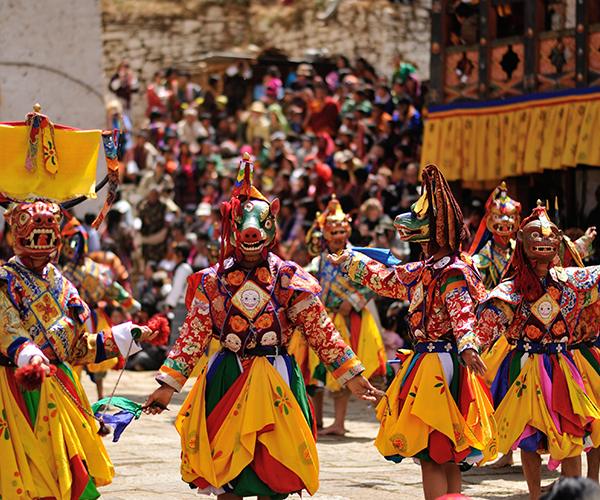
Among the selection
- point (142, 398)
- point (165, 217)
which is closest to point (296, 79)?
point (165, 217)

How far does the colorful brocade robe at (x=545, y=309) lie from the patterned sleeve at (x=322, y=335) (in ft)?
3.76

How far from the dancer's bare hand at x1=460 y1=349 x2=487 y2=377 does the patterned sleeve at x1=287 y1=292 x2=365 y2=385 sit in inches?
21.9

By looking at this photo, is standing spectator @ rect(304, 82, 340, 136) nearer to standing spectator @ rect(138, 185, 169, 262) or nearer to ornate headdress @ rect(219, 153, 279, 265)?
standing spectator @ rect(138, 185, 169, 262)

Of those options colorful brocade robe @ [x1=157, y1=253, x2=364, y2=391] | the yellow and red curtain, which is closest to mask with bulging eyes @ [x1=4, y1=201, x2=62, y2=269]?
colorful brocade robe @ [x1=157, y1=253, x2=364, y2=391]

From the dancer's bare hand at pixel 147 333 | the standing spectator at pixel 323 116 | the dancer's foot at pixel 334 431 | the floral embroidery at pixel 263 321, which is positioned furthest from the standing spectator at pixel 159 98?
the floral embroidery at pixel 263 321

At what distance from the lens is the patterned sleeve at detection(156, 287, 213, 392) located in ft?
18.4

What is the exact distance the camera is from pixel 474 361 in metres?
5.70

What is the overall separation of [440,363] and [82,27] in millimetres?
9972

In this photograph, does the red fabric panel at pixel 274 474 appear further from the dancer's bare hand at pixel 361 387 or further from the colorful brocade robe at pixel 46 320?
the colorful brocade robe at pixel 46 320

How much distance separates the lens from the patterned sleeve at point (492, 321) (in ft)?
21.4

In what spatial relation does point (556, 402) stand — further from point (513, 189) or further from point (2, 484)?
point (513, 189)

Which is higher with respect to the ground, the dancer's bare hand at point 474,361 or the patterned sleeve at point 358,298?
the dancer's bare hand at point 474,361

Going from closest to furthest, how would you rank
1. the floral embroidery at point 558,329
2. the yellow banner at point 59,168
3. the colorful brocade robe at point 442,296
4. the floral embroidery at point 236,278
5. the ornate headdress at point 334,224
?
the floral embroidery at point 236,278, the colorful brocade robe at point 442,296, the yellow banner at point 59,168, the floral embroidery at point 558,329, the ornate headdress at point 334,224

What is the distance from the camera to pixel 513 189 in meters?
13.3
